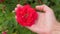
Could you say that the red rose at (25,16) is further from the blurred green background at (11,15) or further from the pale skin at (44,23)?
the blurred green background at (11,15)

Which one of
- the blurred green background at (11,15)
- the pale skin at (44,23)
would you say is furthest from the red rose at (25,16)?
the blurred green background at (11,15)

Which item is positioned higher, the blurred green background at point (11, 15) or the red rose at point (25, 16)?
the red rose at point (25, 16)

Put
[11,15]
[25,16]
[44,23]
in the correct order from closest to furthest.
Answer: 1. [25,16]
2. [44,23]
3. [11,15]

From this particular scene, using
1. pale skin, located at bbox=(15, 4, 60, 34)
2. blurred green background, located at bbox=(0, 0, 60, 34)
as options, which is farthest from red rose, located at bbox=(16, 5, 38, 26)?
blurred green background, located at bbox=(0, 0, 60, 34)

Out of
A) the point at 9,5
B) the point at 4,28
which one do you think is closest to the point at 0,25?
the point at 4,28

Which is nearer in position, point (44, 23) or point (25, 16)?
point (25, 16)

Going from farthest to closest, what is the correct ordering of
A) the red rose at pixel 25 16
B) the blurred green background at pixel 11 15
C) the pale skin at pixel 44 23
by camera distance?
the blurred green background at pixel 11 15, the pale skin at pixel 44 23, the red rose at pixel 25 16

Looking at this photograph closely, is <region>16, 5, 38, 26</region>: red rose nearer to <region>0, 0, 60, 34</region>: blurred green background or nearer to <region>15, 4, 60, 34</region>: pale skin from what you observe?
<region>15, 4, 60, 34</region>: pale skin

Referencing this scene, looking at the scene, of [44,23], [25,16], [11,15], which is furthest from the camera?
[11,15]

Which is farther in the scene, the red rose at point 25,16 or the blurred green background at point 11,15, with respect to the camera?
the blurred green background at point 11,15

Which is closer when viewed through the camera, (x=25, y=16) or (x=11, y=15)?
(x=25, y=16)
